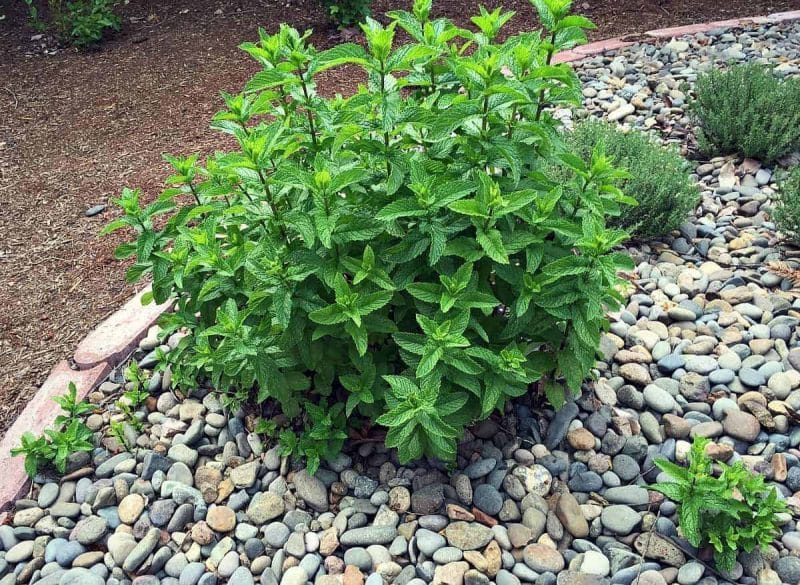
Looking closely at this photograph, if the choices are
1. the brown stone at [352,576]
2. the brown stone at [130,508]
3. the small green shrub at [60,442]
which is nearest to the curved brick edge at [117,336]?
the small green shrub at [60,442]

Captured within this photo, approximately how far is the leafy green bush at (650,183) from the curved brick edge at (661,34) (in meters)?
1.82

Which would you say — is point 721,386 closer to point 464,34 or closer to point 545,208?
point 545,208

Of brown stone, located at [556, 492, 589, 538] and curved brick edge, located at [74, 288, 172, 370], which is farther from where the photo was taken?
curved brick edge, located at [74, 288, 172, 370]

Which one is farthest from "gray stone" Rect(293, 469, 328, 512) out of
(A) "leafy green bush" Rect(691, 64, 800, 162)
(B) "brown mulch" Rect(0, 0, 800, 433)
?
(A) "leafy green bush" Rect(691, 64, 800, 162)

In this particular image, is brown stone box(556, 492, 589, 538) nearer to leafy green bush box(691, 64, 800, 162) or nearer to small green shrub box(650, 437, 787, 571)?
small green shrub box(650, 437, 787, 571)

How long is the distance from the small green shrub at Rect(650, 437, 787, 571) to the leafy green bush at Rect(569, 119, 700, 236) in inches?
56.1

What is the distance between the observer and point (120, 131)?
16.0 feet

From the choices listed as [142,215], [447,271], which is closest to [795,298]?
[447,271]

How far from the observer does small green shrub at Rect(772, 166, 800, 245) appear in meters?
3.14

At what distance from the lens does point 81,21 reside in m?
6.00

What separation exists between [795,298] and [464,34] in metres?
1.93

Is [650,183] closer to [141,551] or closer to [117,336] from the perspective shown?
[117,336]

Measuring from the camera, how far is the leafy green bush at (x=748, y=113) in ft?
12.4

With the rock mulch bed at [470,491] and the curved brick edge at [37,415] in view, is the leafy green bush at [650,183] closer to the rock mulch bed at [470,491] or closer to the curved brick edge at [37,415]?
the rock mulch bed at [470,491]
